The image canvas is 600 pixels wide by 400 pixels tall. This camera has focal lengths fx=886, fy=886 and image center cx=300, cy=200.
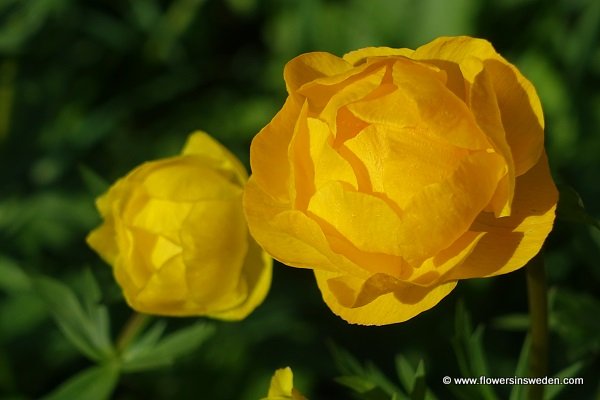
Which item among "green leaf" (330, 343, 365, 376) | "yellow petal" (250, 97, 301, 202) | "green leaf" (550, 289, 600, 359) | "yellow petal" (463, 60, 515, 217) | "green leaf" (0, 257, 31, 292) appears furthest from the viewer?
"green leaf" (0, 257, 31, 292)

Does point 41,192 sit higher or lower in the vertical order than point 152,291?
lower

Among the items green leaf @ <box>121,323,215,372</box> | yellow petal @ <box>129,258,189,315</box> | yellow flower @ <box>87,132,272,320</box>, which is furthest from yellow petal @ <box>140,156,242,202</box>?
green leaf @ <box>121,323,215,372</box>

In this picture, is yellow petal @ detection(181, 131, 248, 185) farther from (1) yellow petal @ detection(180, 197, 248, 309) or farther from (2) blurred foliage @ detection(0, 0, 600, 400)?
(2) blurred foliage @ detection(0, 0, 600, 400)

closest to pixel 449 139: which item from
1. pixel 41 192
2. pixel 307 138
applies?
pixel 307 138

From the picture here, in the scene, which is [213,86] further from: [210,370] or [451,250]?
[451,250]

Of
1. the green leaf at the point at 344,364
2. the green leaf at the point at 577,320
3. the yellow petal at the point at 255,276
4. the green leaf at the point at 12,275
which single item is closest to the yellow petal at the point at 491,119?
the green leaf at the point at 344,364

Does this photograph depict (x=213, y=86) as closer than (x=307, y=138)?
No

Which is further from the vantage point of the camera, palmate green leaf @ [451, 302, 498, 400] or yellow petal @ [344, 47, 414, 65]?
palmate green leaf @ [451, 302, 498, 400]
